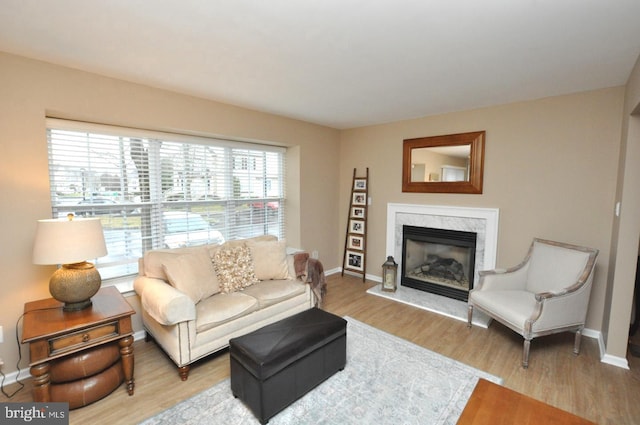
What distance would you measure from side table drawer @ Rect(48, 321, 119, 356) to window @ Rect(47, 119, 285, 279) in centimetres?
101

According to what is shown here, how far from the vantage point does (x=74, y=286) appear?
6.57 feet

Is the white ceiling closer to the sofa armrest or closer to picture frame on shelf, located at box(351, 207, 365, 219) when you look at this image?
the sofa armrest

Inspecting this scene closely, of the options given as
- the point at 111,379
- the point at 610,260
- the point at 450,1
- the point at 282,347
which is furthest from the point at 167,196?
the point at 610,260

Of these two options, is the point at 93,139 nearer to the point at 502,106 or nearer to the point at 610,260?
the point at 502,106

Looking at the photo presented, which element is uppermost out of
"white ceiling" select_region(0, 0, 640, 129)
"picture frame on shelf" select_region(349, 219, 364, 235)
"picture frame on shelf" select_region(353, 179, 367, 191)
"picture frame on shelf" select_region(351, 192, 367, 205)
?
"white ceiling" select_region(0, 0, 640, 129)

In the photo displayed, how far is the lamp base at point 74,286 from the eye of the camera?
1992mm

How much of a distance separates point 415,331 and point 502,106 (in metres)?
2.70

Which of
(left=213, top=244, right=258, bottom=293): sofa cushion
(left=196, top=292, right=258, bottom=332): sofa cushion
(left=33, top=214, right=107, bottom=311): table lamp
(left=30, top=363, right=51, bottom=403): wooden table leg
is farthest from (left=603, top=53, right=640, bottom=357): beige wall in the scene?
(left=30, top=363, right=51, bottom=403): wooden table leg

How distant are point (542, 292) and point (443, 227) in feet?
4.25

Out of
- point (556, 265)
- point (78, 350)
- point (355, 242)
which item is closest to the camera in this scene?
point (78, 350)

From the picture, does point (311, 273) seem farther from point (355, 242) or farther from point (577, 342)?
point (577, 342)

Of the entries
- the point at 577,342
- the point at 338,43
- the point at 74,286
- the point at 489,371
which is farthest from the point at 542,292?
the point at 74,286

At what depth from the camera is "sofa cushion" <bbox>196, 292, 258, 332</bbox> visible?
2336mm

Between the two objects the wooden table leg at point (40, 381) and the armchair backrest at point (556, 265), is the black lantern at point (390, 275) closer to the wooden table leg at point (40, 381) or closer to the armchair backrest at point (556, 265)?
the armchair backrest at point (556, 265)
